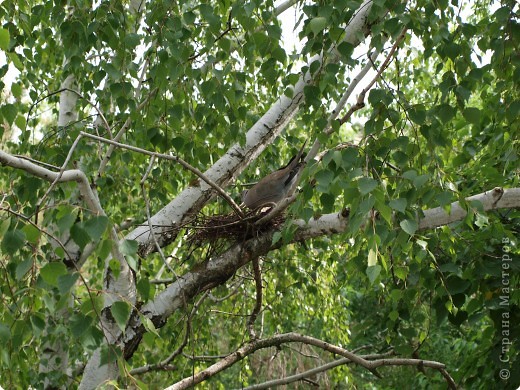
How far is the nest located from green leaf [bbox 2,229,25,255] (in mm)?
1437

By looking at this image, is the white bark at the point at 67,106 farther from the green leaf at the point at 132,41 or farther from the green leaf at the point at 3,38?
the green leaf at the point at 3,38

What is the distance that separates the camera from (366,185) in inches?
80.9

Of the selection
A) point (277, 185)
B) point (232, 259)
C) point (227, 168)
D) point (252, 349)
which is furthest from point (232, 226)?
point (252, 349)

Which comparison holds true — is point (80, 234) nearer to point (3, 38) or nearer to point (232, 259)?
point (3, 38)

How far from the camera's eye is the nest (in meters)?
3.41

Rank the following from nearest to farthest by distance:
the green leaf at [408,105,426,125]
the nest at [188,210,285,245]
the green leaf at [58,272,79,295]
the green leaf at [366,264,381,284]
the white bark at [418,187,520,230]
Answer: the green leaf at [58,272,79,295]
the green leaf at [366,264,381,284]
the green leaf at [408,105,426,125]
the white bark at [418,187,520,230]
the nest at [188,210,285,245]

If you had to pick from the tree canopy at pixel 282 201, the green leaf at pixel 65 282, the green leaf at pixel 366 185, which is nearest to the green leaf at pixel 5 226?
the tree canopy at pixel 282 201

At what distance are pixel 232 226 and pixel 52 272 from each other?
1666 mm

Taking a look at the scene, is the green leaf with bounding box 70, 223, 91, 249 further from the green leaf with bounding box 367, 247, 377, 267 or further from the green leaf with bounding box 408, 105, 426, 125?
the green leaf with bounding box 408, 105, 426, 125

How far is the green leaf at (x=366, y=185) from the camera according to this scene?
2029mm

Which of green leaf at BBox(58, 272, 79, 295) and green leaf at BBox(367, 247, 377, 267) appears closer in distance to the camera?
green leaf at BBox(58, 272, 79, 295)

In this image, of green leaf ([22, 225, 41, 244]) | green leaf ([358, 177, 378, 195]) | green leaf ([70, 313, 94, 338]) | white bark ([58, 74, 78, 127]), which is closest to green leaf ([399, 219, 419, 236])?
green leaf ([358, 177, 378, 195])

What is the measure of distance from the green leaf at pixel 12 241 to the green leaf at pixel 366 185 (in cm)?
94

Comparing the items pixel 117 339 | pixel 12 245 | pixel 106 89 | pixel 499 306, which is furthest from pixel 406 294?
pixel 106 89
